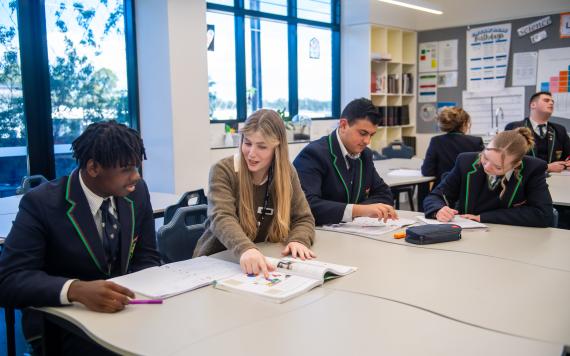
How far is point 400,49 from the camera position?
802 cm

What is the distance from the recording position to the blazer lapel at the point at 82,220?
1676 mm

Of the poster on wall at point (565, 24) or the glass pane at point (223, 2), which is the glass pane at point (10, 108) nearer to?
the glass pane at point (223, 2)

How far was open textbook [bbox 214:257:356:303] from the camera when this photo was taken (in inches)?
61.4

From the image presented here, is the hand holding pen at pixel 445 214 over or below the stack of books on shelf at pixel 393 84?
below

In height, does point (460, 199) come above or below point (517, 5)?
below

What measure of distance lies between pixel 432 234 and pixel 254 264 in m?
0.84

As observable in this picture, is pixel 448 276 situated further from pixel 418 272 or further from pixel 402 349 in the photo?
pixel 402 349

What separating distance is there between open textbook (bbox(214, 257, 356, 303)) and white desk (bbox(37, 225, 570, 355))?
0.03m

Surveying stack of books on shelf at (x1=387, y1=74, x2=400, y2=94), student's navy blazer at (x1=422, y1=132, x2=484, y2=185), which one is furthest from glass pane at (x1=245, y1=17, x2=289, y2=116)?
student's navy blazer at (x1=422, y1=132, x2=484, y2=185)

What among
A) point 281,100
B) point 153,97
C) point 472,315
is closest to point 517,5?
point 281,100

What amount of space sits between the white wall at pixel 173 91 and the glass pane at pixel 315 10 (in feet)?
8.24

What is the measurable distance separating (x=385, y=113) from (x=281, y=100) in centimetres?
178

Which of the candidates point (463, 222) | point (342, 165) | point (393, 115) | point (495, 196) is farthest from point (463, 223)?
point (393, 115)

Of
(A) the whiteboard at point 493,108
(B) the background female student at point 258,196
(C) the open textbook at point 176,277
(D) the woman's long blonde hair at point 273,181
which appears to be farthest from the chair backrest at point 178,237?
(A) the whiteboard at point 493,108
